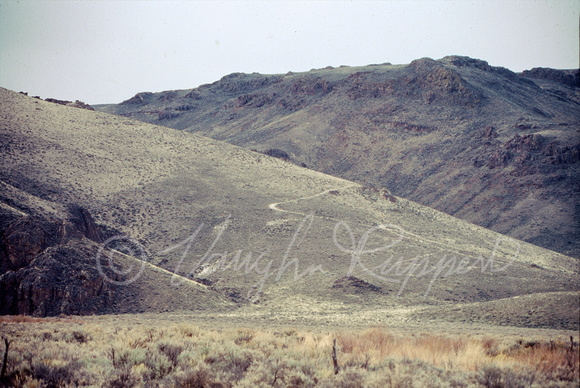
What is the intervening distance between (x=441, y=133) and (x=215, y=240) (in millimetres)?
53961

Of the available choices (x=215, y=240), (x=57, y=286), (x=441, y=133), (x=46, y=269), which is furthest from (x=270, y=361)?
(x=441, y=133)

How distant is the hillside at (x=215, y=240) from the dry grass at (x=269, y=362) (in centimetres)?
950

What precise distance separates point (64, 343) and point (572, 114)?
98678 mm

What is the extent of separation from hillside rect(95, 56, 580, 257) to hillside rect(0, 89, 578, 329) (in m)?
16.6

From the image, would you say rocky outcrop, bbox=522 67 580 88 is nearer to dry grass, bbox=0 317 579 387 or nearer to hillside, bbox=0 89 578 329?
hillside, bbox=0 89 578 329

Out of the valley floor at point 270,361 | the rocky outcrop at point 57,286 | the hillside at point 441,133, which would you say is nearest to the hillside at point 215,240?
the rocky outcrop at point 57,286

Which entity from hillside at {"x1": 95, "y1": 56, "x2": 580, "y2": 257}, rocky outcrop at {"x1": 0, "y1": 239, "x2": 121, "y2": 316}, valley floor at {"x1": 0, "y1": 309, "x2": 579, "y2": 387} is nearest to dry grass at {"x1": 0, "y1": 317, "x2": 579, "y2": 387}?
valley floor at {"x1": 0, "y1": 309, "x2": 579, "y2": 387}

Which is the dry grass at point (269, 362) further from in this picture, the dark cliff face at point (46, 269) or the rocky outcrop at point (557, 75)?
the rocky outcrop at point (557, 75)

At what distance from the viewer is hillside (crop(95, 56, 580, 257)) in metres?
58.3

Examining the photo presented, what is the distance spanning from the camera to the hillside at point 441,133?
191 ft

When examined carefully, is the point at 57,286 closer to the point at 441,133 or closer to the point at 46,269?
the point at 46,269

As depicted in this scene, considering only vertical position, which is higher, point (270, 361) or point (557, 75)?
point (557, 75)

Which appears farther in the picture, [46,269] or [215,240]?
[215,240]

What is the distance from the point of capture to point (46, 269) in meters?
20.6
